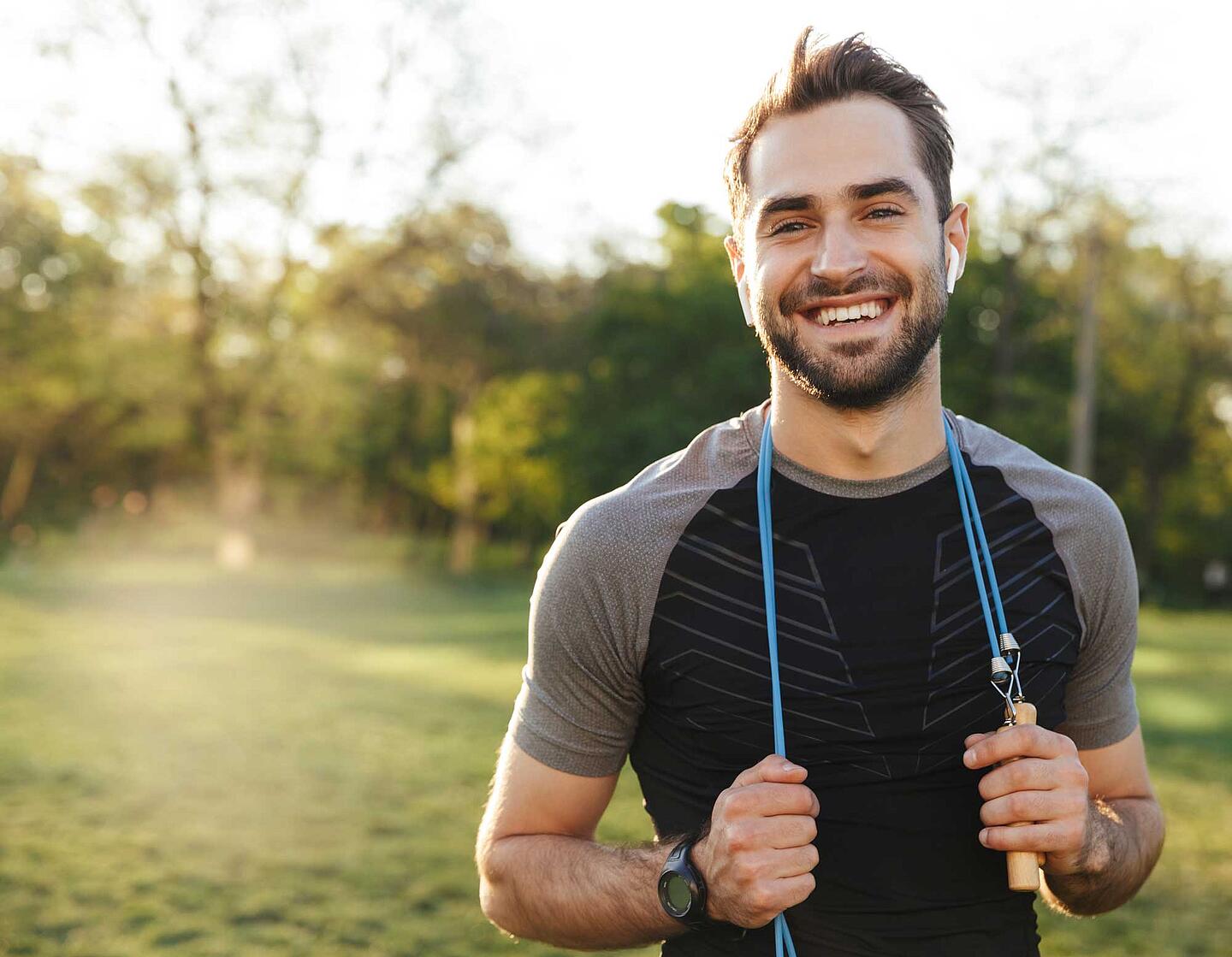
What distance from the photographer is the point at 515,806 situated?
2.21m

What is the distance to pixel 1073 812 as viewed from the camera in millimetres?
1857

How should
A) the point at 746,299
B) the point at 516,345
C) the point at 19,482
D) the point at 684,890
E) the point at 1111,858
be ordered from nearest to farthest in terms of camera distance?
the point at 684,890 → the point at 1111,858 → the point at 746,299 → the point at 516,345 → the point at 19,482

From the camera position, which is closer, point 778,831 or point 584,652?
point 778,831

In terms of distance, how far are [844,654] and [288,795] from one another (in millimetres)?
7154

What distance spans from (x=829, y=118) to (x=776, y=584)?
31.9 inches

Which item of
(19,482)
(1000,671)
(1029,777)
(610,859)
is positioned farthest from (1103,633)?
(19,482)

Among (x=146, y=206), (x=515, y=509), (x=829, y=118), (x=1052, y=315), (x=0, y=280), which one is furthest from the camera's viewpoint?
(x=515, y=509)

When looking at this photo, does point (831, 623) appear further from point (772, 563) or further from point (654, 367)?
point (654, 367)

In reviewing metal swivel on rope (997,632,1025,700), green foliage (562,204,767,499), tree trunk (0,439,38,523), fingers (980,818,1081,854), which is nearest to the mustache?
metal swivel on rope (997,632,1025,700)

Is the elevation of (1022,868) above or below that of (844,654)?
below

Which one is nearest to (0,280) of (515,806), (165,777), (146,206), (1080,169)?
(146,206)

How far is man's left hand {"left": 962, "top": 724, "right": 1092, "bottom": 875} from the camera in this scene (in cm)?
184

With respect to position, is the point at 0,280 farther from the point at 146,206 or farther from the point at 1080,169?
the point at 1080,169

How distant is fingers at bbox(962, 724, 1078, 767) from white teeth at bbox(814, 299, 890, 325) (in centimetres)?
71
